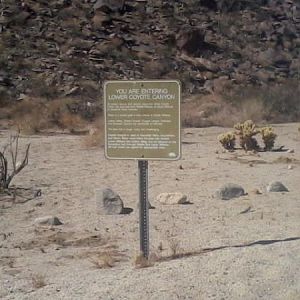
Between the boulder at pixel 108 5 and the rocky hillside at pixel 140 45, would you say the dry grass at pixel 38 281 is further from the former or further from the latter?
the boulder at pixel 108 5

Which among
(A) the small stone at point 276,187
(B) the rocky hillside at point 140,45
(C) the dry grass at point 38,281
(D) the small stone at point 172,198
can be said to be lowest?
(C) the dry grass at point 38,281

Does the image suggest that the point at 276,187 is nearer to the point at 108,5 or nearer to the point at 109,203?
the point at 109,203

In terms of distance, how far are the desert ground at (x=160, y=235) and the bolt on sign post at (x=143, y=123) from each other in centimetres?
70

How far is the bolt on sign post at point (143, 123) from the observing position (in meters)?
6.23

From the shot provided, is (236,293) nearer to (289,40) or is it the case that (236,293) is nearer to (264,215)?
(264,215)

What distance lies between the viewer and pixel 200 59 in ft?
108

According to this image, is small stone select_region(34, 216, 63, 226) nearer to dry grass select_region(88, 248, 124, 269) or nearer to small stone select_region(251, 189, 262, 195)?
dry grass select_region(88, 248, 124, 269)

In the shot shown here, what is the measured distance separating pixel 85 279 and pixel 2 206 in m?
4.07

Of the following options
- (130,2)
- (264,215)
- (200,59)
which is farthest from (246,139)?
(130,2)

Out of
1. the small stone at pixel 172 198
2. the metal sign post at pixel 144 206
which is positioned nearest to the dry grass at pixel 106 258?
→ the metal sign post at pixel 144 206

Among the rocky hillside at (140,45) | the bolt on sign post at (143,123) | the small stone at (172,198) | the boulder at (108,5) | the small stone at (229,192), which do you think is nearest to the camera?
the bolt on sign post at (143,123)

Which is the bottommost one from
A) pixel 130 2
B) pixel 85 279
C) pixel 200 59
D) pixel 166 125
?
pixel 85 279

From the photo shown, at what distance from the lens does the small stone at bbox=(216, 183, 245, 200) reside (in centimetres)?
988

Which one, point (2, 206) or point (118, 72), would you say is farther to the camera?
point (118, 72)
